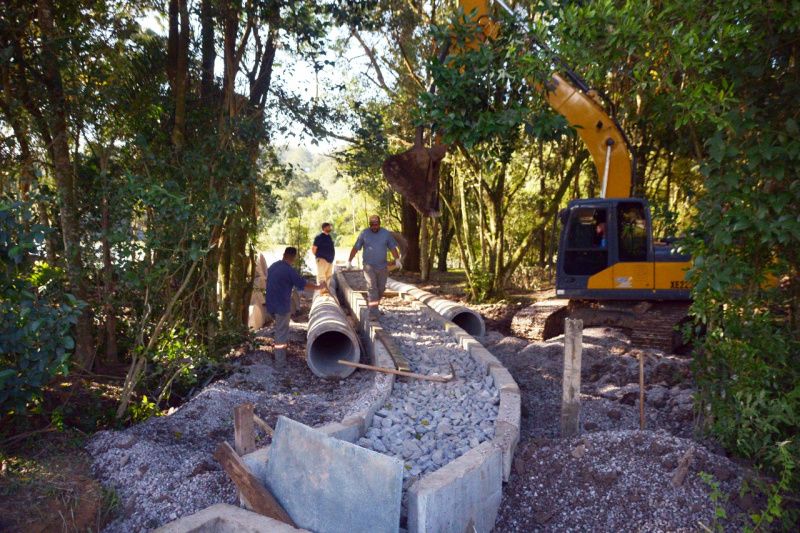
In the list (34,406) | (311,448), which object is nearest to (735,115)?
(311,448)

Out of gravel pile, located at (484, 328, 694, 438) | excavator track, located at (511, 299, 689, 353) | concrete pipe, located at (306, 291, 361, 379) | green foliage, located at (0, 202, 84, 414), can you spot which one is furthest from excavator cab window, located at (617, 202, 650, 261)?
green foliage, located at (0, 202, 84, 414)

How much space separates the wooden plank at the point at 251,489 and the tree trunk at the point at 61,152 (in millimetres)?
3540

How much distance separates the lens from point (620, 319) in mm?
10297

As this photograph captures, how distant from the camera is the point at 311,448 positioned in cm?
399

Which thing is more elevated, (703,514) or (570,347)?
(570,347)

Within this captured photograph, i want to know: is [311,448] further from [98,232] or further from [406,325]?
[406,325]

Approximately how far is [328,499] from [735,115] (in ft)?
12.4

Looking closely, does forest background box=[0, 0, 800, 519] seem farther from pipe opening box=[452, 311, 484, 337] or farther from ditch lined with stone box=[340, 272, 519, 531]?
pipe opening box=[452, 311, 484, 337]

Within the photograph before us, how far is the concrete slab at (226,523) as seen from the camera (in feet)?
11.3

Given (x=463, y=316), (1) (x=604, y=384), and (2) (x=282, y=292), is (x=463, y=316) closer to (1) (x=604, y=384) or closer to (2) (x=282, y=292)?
(1) (x=604, y=384)

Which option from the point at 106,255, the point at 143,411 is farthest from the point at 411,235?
the point at 143,411

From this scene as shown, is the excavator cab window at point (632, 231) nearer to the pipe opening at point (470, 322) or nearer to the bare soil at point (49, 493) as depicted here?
the pipe opening at point (470, 322)

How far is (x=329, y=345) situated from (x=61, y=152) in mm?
4319

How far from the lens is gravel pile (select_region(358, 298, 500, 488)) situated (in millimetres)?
5066
